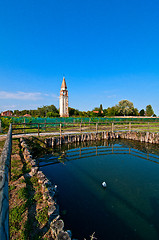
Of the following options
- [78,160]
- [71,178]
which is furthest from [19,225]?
[78,160]

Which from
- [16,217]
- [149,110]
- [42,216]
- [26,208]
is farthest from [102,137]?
[149,110]

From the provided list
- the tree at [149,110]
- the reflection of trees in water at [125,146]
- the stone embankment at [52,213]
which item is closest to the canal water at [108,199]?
the stone embankment at [52,213]

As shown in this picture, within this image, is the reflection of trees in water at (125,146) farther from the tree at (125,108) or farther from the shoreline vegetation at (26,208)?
the tree at (125,108)

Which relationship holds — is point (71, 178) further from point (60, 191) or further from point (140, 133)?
point (140, 133)

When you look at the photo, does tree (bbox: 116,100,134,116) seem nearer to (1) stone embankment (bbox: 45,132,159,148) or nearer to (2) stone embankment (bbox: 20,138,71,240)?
(1) stone embankment (bbox: 45,132,159,148)

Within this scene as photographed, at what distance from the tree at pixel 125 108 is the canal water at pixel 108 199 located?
211ft

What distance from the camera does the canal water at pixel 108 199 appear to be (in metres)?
3.21

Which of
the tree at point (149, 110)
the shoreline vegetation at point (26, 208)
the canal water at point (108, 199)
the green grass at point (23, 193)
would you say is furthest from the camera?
the tree at point (149, 110)

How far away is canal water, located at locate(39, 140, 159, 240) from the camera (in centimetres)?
321

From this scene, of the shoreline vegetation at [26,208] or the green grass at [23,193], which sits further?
the green grass at [23,193]

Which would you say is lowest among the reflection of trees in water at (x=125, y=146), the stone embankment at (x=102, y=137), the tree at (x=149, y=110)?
the reflection of trees in water at (x=125, y=146)

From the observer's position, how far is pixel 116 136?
680 inches

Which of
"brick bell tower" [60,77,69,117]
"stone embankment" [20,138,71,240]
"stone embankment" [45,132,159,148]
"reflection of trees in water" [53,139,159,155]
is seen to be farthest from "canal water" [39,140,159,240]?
"brick bell tower" [60,77,69,117]

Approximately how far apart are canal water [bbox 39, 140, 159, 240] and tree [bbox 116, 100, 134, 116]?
2529 inches
